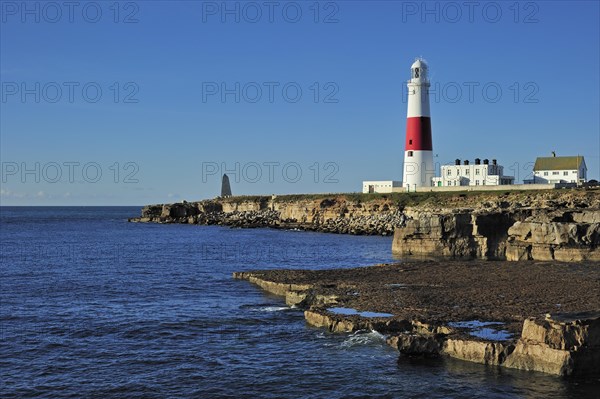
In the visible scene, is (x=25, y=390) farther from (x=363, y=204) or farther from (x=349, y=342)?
(x=363, y=204)

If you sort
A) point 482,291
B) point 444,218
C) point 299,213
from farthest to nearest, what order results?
point 299,213 → point 444,218 → point 482,291

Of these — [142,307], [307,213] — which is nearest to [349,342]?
[142,307]

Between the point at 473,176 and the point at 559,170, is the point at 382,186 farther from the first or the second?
the point at 559,170

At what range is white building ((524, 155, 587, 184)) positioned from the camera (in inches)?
3533

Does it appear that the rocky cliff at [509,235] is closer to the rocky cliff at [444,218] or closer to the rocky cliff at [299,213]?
the rocky cliff at [444,218]

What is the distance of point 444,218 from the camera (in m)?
48.7

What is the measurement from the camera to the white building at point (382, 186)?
324 feet

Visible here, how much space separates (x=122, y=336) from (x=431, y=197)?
65.8 metres

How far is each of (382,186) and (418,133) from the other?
2024 cm

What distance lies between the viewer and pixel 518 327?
2147cm

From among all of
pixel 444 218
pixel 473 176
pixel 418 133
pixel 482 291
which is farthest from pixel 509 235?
pixel 473 176

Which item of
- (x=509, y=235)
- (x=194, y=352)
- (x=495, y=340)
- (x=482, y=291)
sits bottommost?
(x=194, y=352)

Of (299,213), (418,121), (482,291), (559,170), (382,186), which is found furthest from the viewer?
(299,213)

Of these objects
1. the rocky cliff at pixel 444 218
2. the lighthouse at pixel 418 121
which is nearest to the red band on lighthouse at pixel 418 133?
the lighthouse at pixel 418 121
